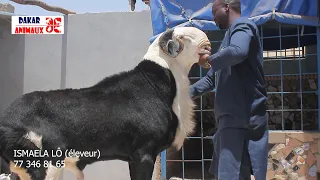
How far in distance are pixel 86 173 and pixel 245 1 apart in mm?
3042

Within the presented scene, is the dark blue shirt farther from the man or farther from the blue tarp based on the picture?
the blue tarp

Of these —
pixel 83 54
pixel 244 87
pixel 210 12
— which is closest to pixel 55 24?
pixel 83 54

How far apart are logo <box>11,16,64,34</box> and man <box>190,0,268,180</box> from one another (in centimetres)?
351

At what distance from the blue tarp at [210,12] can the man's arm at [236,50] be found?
2.30m

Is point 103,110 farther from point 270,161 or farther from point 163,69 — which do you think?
point 270,161

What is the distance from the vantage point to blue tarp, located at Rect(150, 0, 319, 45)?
4.55 metres

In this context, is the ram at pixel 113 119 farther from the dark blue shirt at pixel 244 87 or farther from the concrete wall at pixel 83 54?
the concrete wall at pixel 83 54

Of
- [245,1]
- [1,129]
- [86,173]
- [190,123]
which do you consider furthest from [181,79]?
[86,173]

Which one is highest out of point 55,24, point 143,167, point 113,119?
point 55,24

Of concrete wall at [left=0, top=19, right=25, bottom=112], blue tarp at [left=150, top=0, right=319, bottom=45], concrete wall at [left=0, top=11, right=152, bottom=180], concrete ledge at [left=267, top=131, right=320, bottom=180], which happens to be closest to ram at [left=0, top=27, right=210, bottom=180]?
blue tarp at [left=150, top=0, right=319, bottom=45]

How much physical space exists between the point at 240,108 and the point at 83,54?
3.49m

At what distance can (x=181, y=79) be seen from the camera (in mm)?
2727

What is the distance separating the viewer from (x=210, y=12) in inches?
187

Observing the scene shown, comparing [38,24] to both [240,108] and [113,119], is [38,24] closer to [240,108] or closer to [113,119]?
[113,119]
